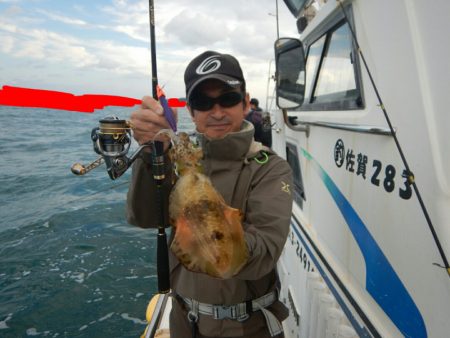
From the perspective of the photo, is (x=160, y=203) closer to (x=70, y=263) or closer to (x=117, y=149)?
(x=117, y=149)

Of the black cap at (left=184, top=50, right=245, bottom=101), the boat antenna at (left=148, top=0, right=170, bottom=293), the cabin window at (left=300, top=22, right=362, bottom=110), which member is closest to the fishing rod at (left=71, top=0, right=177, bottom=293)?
the boat antenna at (left=148, top=0, right=170, bottom=293)

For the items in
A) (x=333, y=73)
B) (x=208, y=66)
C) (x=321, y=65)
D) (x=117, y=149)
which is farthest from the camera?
(x=321, y=65)

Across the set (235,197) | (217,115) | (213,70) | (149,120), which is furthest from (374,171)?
(149,120)

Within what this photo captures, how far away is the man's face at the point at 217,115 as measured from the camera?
6.71 feet

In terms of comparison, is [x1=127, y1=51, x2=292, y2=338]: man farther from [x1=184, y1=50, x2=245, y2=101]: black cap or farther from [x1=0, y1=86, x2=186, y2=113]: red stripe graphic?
[x1=0, y1=86, x2=186, y2=113]: red stripe graphic

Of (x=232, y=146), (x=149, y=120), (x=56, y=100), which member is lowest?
(x=232, y=146)

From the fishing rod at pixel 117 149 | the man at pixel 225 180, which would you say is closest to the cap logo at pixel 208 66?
the man at pixel 225 180

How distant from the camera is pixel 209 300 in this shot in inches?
77.6

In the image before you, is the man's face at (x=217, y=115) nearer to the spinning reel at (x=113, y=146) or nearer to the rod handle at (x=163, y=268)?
the spinning reel at (x=113, y=146)

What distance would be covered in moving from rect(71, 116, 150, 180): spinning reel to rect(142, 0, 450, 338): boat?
1.31 metres

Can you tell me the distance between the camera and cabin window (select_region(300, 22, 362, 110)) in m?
2.38

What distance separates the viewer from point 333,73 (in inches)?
116

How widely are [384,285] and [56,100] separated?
1.88 metres

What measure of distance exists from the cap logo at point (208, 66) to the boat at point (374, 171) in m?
0.78
